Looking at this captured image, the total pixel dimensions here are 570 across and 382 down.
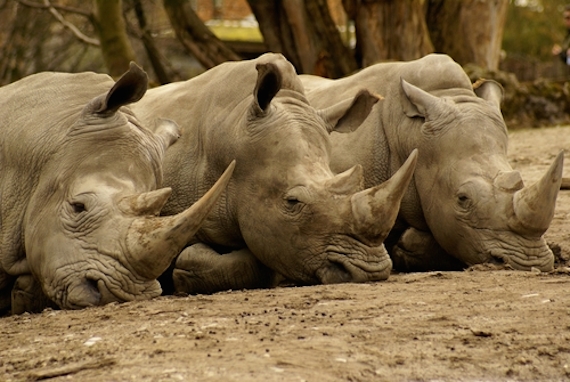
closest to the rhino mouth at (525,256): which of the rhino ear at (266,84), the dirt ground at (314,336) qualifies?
the dirt ground at (314,336)

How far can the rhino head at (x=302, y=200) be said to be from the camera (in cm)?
663

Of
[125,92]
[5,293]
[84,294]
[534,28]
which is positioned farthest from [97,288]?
[534,28]

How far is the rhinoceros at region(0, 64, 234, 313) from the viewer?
6.00 meters

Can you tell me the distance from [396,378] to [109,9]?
494 inches

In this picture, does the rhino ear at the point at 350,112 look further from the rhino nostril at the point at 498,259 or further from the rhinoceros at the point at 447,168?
the rhino nostril at the point at 498,259

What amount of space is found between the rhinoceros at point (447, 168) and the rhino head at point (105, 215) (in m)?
1.90

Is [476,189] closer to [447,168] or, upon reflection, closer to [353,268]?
[447,168]

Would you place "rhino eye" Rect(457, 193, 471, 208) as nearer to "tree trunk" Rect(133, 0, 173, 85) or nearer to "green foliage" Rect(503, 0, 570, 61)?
"tree trunk" Rect(133, 0, 173, 85)

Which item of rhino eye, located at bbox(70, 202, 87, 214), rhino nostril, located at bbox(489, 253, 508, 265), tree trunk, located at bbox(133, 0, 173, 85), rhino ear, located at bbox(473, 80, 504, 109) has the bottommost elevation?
tree trunk, located at bbox(133, 0, 173, 85)

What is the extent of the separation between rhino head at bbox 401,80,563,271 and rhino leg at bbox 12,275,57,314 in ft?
8.36

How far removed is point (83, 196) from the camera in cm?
625

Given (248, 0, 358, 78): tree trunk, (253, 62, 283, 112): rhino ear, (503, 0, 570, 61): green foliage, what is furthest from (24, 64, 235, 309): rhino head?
(503, 0, 570, 61): green foliage

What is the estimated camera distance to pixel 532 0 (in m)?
36.7

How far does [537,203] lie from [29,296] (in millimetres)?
2969
